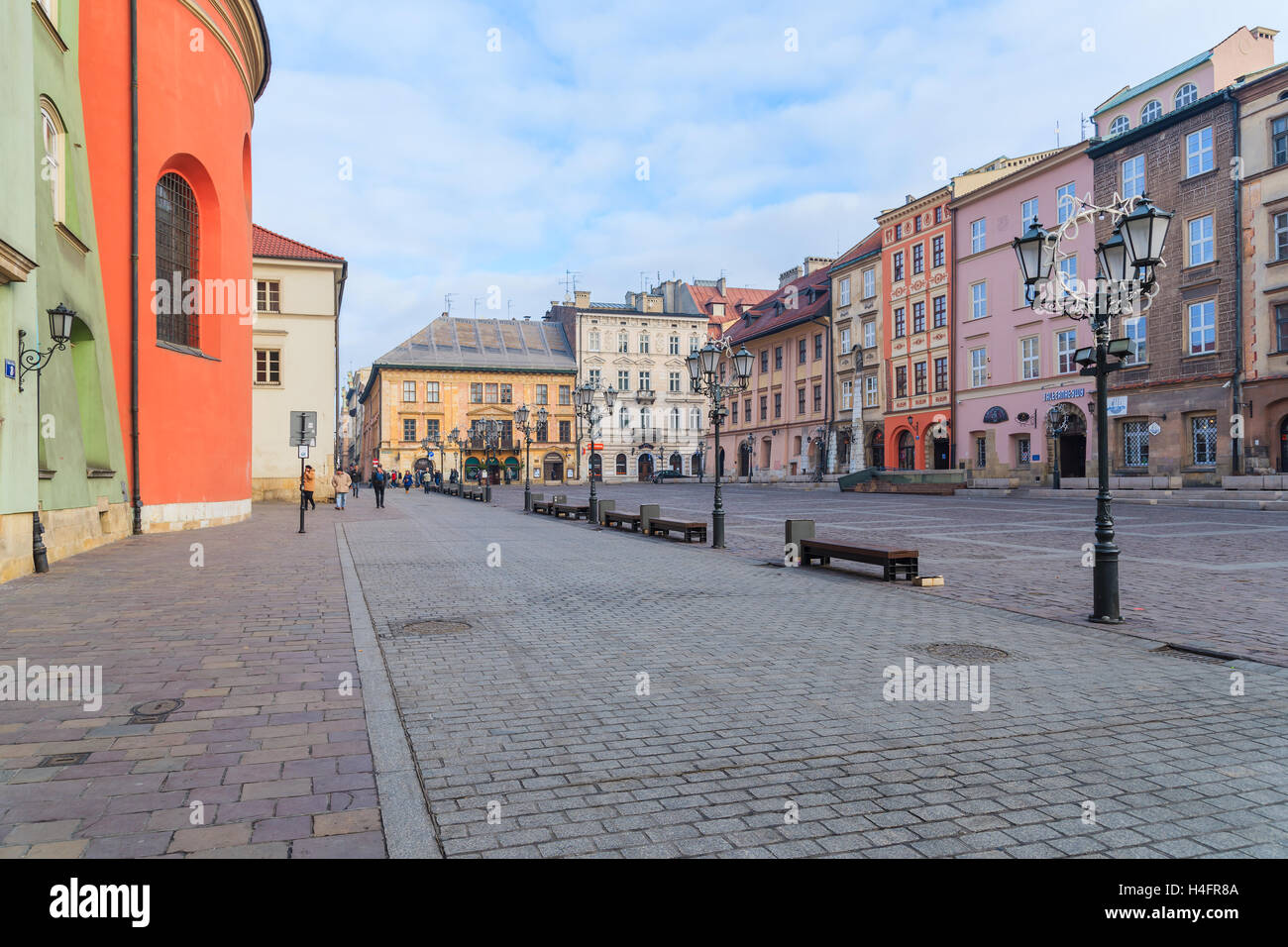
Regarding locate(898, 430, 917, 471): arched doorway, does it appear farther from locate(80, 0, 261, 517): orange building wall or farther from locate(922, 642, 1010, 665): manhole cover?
locate(922, 642, 1010, 665): manhole cover

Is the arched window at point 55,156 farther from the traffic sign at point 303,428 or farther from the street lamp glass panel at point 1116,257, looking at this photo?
the street lamp glass panel at point 1116,257

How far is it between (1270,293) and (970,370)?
50.8ft

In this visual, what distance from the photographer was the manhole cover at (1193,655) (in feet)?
22.9

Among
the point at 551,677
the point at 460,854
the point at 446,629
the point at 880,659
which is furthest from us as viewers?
the point at 446,629

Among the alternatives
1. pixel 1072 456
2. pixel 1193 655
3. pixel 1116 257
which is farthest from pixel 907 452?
pixel 1193 655

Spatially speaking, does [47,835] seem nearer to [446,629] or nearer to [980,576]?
[446,629]

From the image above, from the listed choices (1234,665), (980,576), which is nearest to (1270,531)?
(980,576)

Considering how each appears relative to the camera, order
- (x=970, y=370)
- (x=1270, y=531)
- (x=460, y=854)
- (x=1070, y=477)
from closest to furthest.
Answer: (x=460, y=854) → (x=1270, y=531) → (x=1070, y=477) → (x=970, y=370)

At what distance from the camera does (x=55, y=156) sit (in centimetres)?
1548

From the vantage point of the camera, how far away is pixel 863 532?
768 inches

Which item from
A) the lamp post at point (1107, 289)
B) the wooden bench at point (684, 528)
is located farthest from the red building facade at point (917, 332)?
the lamp post at point (1107, 289)

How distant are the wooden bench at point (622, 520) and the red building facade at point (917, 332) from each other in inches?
1118

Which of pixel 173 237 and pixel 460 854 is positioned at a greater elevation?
pixel 173 237

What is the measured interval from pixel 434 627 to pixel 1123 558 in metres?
11.4
